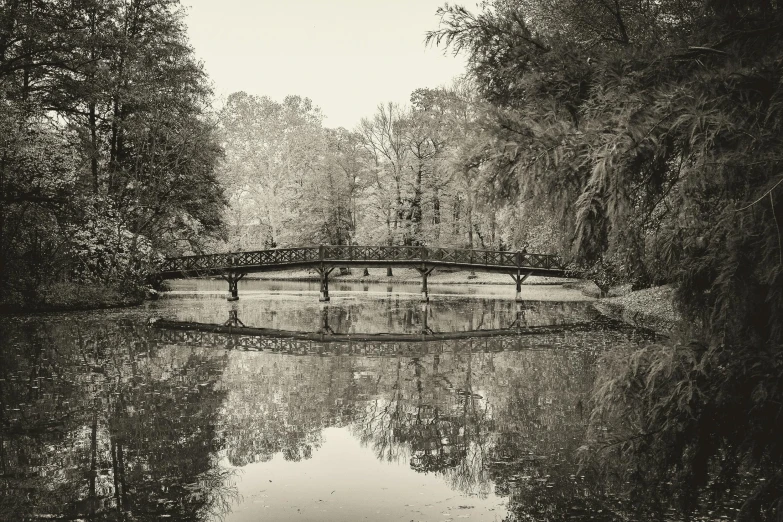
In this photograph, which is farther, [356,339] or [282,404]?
[356,339]

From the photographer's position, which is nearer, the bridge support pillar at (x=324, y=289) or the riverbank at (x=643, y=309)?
the riverbank at (x=643, y=309)

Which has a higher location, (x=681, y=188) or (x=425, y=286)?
(x=681, y=188)

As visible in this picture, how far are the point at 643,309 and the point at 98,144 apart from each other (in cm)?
2241

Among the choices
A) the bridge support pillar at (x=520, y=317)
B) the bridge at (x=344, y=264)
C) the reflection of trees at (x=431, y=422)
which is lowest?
the bridge support pillar at (x=520, y=317)

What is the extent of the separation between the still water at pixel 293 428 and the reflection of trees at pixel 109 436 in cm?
3

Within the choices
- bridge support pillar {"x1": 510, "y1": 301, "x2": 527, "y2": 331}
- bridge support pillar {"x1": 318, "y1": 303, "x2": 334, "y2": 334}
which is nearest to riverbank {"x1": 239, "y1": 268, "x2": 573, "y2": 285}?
bridge support pillar {"x1": 510, "y1": 301, "x2": 527, "y2": 331}

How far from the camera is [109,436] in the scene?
25.0 feet

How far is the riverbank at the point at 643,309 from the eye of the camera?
54.2ft

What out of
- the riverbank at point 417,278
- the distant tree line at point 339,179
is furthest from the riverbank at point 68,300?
the riverbank at point 417,278

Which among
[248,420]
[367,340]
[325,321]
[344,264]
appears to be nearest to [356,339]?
[367,340]

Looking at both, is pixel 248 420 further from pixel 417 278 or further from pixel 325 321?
pixel 417 278

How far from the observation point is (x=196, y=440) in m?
7.55

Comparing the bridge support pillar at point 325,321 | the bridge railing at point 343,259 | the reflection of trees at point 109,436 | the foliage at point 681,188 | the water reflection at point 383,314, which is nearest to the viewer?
the foliage at point 681,188

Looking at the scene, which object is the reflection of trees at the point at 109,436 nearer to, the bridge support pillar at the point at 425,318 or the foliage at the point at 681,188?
the foliage at the point at 681,188
